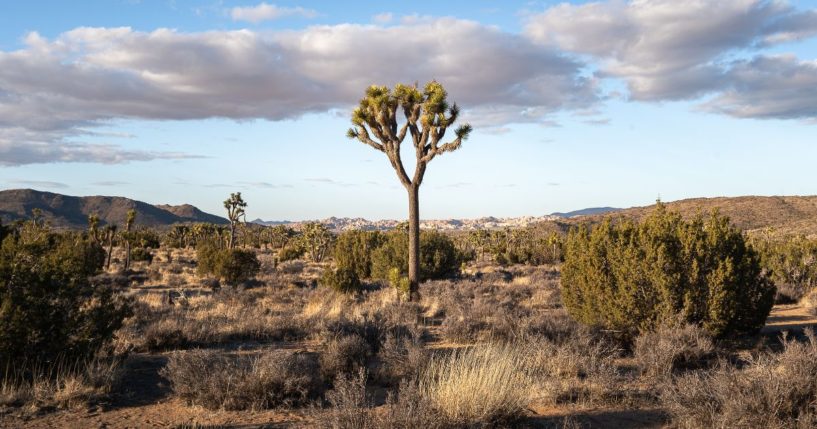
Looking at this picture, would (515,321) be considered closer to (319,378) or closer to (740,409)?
(319,378)

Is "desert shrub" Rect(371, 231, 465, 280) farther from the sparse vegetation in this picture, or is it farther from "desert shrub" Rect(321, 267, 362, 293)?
the sparse vegetation

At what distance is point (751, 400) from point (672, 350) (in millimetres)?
2938

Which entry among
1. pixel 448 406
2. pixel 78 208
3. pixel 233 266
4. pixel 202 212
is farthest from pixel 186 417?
pixel 202 212

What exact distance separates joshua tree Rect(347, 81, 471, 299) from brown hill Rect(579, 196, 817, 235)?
5652 cm

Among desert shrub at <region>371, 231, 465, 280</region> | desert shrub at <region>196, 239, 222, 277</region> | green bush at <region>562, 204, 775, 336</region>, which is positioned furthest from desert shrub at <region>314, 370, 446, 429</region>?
desert shrub at <region>196, 239, 222, 277</region>

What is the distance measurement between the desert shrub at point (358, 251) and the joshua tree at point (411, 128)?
33.1 feet

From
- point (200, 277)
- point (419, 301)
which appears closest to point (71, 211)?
point (200, 277)

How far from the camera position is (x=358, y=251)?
29.0 metres

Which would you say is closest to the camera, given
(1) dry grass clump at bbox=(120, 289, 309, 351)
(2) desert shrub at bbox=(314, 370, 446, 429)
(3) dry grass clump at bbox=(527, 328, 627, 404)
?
(2) desert shrub at bbox=(314, 370, 446, 429)

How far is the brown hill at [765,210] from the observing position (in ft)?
221

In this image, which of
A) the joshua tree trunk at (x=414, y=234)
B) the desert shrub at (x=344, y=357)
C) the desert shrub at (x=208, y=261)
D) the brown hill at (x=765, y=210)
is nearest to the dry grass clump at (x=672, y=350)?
the desert shrub at (x=344, y=357)

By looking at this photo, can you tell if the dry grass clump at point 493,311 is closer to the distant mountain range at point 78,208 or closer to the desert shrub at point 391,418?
the desert shrub at point 391,418

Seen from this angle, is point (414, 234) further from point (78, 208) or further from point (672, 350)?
point (78, 208)

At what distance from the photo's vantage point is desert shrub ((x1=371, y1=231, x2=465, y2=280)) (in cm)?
2347
